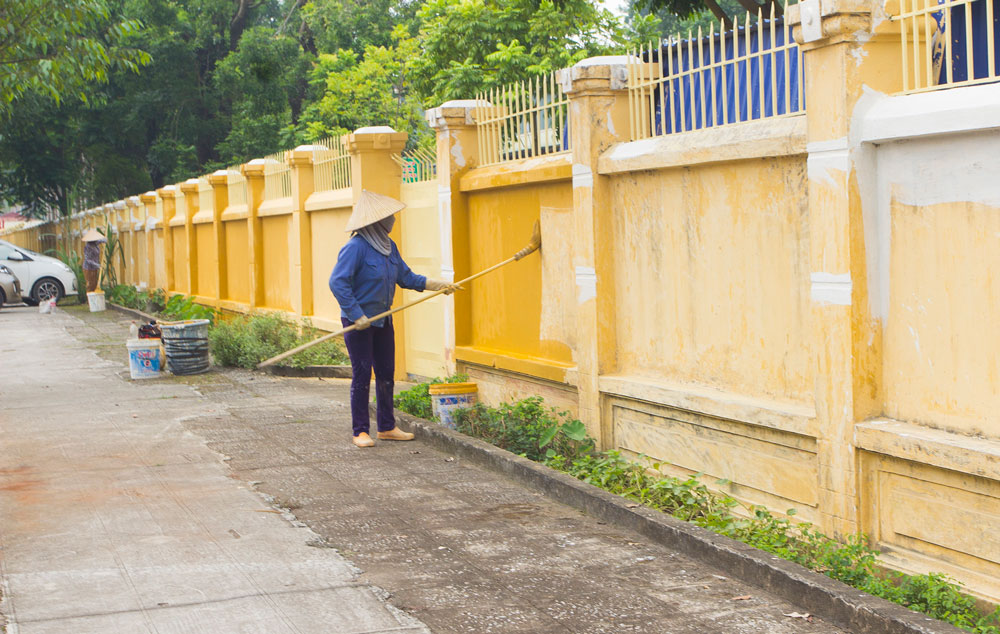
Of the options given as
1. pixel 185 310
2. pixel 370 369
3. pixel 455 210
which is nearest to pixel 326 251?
pixel 455 210

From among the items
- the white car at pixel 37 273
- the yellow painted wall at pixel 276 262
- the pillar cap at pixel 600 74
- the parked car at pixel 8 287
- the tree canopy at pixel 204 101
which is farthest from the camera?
the tree canopy at pixel 204 101

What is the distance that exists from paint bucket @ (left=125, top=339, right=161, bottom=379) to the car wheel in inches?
675

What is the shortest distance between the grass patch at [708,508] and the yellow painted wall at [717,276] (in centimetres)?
60

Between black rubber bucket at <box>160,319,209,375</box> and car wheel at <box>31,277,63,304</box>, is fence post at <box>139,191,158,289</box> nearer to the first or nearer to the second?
car wheel at <box>31,277,63,304</box>

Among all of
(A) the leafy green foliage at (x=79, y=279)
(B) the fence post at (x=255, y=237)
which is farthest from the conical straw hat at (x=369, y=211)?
(A) the leafy green foliage at (x=79, y=279)

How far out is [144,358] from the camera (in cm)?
1290

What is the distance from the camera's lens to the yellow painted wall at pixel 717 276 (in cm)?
564

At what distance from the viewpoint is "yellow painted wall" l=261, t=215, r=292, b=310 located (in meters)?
15.7

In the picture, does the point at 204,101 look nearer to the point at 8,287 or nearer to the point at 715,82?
the point at 8,287

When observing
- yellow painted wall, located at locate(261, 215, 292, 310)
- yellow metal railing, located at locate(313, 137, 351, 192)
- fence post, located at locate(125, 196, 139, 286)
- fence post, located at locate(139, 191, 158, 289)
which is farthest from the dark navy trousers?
fence post, located at locate(125, 196, 139, 286)

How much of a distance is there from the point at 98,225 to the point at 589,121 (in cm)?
2948

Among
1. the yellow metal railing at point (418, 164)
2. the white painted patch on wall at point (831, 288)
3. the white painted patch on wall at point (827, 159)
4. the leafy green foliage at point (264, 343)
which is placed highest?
the yellow metal railing at point (418, 164)

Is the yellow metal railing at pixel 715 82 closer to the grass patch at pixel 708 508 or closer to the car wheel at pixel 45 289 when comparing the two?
the grass patch at pixel 708 508

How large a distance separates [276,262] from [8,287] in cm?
1411
